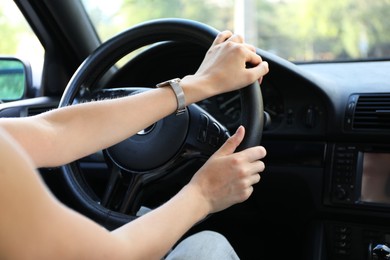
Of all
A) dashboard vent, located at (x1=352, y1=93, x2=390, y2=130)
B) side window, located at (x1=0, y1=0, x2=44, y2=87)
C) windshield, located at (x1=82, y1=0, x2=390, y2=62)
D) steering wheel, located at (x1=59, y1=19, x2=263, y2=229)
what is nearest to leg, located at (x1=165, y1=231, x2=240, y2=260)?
steering wheel, located at (x1=59, y1=19, x2=263, y2=229)

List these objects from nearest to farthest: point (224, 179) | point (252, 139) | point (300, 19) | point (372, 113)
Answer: point (224, 179), point (252, 139), point (372, 113), point (300, 19)

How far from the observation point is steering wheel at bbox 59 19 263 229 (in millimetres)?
1441

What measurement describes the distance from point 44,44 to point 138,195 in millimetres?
1056

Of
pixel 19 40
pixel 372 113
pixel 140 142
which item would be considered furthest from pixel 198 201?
pixel 19 40

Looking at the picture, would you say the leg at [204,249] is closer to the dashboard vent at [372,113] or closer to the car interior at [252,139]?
the car interior at [252,139]

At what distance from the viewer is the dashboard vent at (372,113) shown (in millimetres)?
1696

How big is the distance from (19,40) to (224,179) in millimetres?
1565

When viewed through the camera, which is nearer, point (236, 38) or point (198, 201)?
point (198, 201)

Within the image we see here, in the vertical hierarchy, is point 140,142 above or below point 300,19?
above

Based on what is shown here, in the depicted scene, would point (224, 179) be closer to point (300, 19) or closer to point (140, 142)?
point (140, 142)

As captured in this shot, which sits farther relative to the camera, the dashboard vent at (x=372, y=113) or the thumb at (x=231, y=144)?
the dashboard vent at (x=372, y=113)

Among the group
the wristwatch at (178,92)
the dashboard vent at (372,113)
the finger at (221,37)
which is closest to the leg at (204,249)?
the wristwatch at (178,92)

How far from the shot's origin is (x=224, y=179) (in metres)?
1.12

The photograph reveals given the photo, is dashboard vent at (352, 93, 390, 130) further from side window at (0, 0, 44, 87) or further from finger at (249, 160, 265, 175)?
side window at (0, 0, 44, 87)
